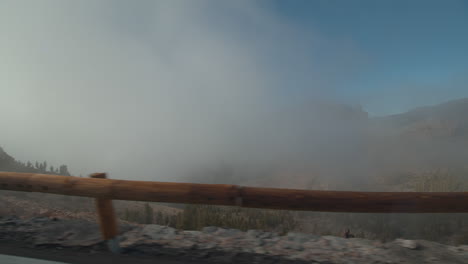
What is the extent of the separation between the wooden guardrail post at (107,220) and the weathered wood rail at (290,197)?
0.28 metres

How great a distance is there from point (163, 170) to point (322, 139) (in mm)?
43706

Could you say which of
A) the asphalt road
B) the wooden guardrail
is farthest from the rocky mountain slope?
the wooden guardrail

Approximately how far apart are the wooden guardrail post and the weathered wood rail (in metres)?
0.28

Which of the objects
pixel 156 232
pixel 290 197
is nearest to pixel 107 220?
pixel 156 232

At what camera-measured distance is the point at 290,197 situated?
4066 millimetres

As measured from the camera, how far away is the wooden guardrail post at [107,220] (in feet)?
15.8

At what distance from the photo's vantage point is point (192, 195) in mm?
4293

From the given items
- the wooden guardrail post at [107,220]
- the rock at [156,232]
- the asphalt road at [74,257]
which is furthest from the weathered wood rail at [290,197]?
the rock at [156,232]

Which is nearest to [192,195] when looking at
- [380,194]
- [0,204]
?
[380,194]

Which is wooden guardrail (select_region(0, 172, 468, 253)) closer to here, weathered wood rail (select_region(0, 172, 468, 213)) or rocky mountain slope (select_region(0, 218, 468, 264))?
weathered wood rail (select_region(0, 172, 468, 213))

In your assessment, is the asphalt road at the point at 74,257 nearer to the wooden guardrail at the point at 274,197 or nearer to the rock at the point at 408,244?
the wooden guardrail at the point at 274,197

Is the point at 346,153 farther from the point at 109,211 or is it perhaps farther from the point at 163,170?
the point at 109,211

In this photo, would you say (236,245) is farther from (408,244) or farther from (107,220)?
(408,244)

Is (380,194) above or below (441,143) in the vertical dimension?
below
